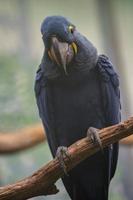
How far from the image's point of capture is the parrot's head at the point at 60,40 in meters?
0.85

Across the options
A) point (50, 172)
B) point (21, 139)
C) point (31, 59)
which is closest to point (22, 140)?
point (21, 139)

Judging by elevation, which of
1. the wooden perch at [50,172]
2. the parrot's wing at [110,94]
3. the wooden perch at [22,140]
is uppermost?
the parrot's wing at [110,94]

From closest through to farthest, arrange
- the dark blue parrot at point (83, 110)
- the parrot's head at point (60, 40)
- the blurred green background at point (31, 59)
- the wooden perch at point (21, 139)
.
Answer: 1. the parrot's head at point (60, 40)
2. the dark blue parrot at point (83, 110)
3. the wooden perch at point (21, 139)
4. the blurred green background at point (31, 59)

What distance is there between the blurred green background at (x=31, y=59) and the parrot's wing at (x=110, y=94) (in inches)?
30.8

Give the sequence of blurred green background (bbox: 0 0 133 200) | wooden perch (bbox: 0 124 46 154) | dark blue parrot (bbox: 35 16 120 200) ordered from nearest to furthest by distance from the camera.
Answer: dark blue parrot (bbox: 35 16 120 200)
wooden perch (bbox: 0 124 46 154)
blurred green background (bbox: 0 0 133 200)

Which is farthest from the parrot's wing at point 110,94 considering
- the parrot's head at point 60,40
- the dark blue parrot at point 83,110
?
the parrot's head at point 60,40

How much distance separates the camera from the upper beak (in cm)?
86

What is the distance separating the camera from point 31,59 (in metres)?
1.98

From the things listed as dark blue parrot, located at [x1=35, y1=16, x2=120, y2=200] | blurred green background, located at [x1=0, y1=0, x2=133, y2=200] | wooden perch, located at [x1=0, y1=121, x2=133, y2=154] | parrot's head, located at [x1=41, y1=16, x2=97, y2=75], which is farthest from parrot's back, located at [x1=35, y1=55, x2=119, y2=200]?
blurred green background, located at [x1=0, y1=0, x2=133, y2=200]

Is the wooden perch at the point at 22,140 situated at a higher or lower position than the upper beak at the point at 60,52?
lower

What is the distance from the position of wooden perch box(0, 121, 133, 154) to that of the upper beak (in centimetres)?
67

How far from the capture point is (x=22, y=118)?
1.93 meters

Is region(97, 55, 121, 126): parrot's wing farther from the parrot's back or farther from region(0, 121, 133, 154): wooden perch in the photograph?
region(0, 121, 133, 154): wooden perch

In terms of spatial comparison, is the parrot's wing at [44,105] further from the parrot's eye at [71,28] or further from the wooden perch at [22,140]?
the wooden perch at [22,140]
